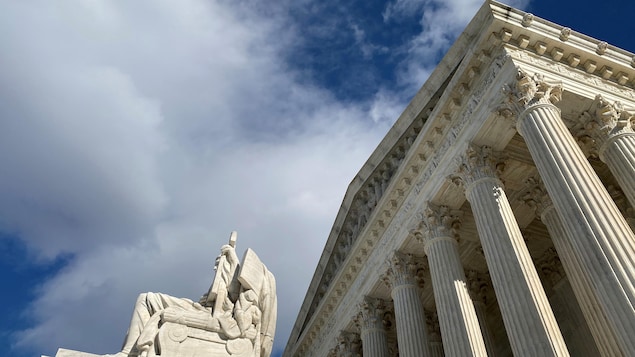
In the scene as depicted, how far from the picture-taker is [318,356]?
2509 centimetres

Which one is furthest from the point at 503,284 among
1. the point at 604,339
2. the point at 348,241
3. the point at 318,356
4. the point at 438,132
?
the point at 318,356

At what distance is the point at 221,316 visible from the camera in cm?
637

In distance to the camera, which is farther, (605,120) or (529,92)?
(605,120)

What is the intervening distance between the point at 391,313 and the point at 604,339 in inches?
407

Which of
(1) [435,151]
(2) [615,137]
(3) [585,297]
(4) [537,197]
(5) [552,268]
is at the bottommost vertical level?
(3) [585,297]

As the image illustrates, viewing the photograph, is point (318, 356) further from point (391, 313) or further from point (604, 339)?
point (604, 339)

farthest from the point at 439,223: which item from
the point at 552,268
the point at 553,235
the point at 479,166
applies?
the point at 552,268

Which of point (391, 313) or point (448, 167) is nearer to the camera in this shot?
point (448, 167)

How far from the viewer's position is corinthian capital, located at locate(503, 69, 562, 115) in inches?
518

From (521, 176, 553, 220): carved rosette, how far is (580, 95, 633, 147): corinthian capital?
2.15 metres

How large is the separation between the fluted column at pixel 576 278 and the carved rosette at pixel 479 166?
1490mm

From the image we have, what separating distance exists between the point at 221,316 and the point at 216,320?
0.09 metres

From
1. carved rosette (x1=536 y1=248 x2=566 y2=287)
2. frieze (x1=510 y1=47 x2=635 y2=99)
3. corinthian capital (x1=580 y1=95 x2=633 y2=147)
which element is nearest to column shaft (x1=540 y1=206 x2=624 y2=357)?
corinthian capital (x1=580 y1=95 x2=633 y2=147)

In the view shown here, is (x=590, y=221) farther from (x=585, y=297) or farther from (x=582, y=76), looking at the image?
(x=582, y=76)
